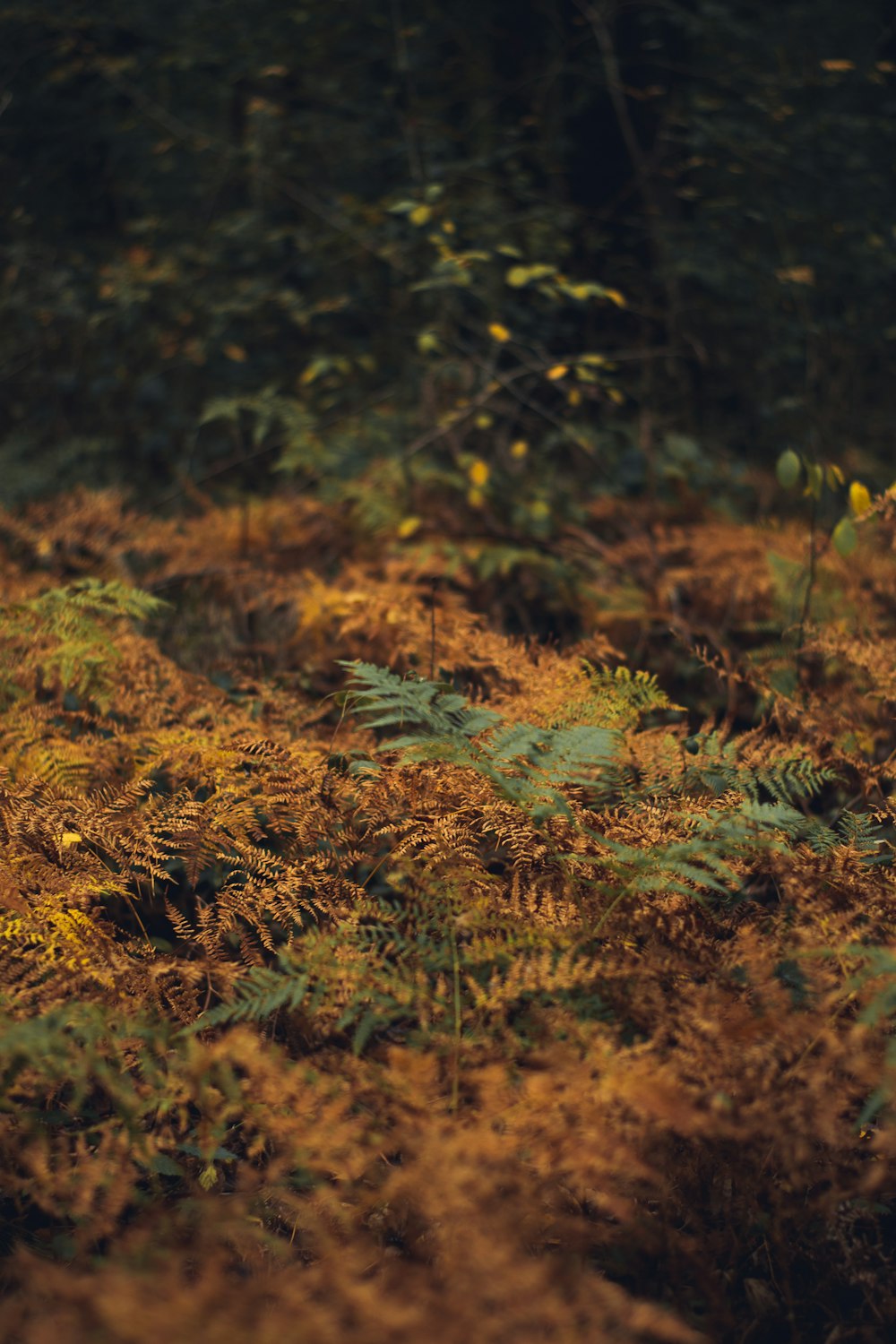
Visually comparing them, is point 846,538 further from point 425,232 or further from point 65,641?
point 425,232

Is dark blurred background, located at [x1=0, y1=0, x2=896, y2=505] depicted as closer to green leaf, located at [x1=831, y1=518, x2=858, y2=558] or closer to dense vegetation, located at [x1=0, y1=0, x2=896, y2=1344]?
dense vegetation, located at [x1=0, y1=0, x2=896, y2=1344]

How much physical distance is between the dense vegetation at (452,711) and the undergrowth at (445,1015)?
14mm

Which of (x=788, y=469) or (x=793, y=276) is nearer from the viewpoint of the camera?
(x=788, y=469)

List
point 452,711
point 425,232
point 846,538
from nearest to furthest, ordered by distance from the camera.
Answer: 1. point 452,711
2. point 846,538
3. point 425,232

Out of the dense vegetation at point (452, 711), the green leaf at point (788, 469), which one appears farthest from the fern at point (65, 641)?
the green leaf at point (788, 469)

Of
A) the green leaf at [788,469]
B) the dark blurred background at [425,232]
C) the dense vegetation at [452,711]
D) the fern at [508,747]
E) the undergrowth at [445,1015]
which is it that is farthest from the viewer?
the dark blurred background at [425,232]

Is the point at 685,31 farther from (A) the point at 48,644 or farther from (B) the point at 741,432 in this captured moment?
(A) the point at 48,644

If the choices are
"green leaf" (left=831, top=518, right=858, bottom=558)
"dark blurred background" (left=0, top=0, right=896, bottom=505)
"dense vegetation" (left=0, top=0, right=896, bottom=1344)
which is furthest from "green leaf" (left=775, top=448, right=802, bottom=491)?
"dark blurred background" (left=0, top=0, right=896, bottom=505)

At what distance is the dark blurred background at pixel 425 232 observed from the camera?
5.42 meters

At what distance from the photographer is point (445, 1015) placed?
178cm

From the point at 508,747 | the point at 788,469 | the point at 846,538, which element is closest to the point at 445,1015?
the point at 508,747

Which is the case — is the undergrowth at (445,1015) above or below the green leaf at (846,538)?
below

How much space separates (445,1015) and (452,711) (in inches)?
27.1

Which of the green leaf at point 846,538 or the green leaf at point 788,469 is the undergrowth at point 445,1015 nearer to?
the green leaf at point 846,538
